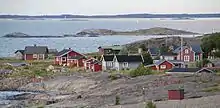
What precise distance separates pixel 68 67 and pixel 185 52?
18.5 ft

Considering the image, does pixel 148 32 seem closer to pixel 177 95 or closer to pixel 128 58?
pixel 128 58

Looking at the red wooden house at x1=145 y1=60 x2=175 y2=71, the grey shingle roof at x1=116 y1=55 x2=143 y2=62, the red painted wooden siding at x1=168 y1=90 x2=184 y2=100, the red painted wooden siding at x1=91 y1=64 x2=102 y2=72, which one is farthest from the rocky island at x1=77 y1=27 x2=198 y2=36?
the red painted wooden siding at x1=168 y1=90 x2=184 y2=100

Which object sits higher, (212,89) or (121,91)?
(212,89)

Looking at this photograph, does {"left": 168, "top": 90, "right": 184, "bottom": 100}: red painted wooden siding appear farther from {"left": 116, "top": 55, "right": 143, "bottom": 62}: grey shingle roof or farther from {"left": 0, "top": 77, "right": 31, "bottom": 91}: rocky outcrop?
{"left": 116, "top": 55, "right": 143, "bottom": 62}: grey shingle roof

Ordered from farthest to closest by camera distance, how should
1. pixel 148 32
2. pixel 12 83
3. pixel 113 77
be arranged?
pixel 148 32, pixel 12 83, pixel 113 77

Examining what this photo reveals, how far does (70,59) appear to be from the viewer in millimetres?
31406

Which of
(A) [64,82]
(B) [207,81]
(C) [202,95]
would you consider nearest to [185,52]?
(A) [64,82]

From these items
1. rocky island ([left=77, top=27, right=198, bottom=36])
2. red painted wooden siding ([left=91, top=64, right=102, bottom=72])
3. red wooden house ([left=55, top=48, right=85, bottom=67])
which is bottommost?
red painted wooden siding ([left=91, top=64, right=102, bottom=72])

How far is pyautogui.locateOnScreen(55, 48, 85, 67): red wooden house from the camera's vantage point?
102 ft

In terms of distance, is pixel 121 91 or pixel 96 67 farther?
pixel 96 67

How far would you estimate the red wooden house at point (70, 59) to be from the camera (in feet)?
102

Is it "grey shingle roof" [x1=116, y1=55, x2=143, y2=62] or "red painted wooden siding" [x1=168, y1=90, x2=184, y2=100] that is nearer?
"red painted wooden siding" [x1=168, y1=90, x2=184, y2=100]

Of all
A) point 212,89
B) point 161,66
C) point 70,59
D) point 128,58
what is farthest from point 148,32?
point 212,89

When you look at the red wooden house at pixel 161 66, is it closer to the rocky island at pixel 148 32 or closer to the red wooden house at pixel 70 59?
the red wooden house at pixel 70 59
